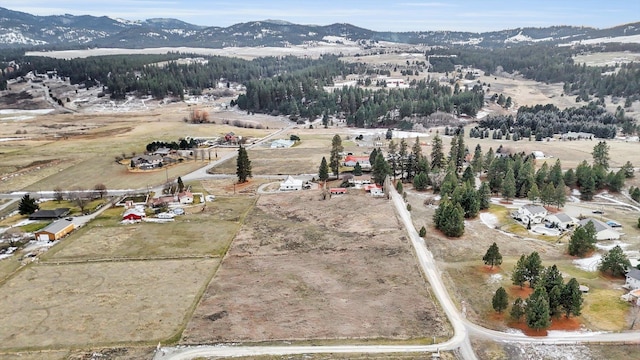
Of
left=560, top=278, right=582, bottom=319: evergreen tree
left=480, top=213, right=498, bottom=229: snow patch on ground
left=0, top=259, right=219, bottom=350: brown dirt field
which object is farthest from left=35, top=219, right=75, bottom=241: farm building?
left=560, top=278, right=582, bottom=319: evergreen tree

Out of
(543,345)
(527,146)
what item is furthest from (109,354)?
(527,146)

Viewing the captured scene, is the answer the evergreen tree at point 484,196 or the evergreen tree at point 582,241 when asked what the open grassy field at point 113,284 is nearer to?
the evergreen tree at point 484,196

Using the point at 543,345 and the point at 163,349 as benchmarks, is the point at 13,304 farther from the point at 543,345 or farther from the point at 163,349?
the point at 543,345

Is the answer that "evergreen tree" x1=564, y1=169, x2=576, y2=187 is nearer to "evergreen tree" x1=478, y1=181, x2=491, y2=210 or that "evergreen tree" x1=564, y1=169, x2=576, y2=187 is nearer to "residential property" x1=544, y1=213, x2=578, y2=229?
"residential property" x1=544, y1=213, x2=578, y2=229

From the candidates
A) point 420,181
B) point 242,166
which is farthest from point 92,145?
point 420,181

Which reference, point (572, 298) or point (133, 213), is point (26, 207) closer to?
point (133, 213)

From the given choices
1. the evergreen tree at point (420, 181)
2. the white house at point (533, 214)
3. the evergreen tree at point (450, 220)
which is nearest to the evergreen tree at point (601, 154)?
the white house at point (533, 214)
